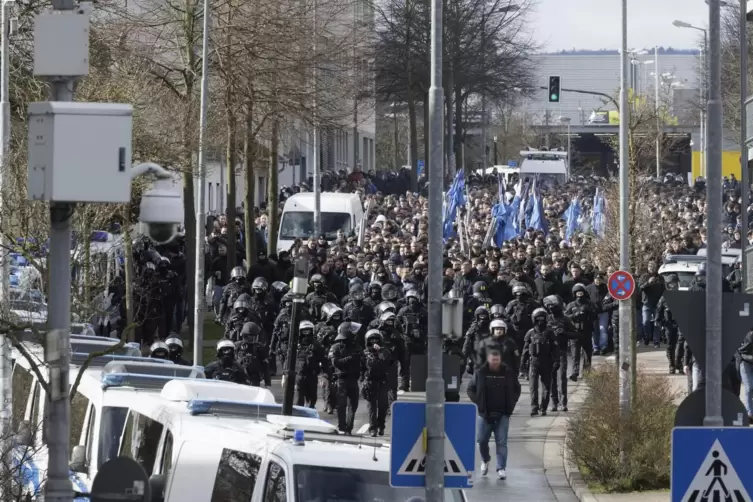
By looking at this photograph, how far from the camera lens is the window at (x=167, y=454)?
11.8 meters

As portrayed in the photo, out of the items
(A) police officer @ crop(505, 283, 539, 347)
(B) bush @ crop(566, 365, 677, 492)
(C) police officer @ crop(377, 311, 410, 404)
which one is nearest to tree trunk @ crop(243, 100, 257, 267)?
(A) police officer @ crop(505, 283, 539, 347)

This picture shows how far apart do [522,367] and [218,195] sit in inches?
1369

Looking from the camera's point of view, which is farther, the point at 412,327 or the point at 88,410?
the point at 412,327

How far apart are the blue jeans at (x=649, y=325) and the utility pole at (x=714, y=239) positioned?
2021 cm

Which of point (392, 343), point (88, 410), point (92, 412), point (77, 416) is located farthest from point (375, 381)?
point (92, 412)

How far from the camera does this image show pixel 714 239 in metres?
10.8

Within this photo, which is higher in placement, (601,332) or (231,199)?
(231,199)

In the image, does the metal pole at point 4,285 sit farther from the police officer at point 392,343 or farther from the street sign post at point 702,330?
the police officer at point 392,343

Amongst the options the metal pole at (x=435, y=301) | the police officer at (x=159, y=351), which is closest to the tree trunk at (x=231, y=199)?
the police officer at (x=159, y=351)

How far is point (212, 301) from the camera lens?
120 feet

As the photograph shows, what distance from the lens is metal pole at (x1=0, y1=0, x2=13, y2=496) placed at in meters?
11.4

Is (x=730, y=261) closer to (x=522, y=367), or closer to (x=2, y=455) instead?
(x=522, y=367)

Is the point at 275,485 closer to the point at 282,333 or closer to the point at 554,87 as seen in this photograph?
the point at 282,333

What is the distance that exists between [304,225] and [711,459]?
35126 millimetres
